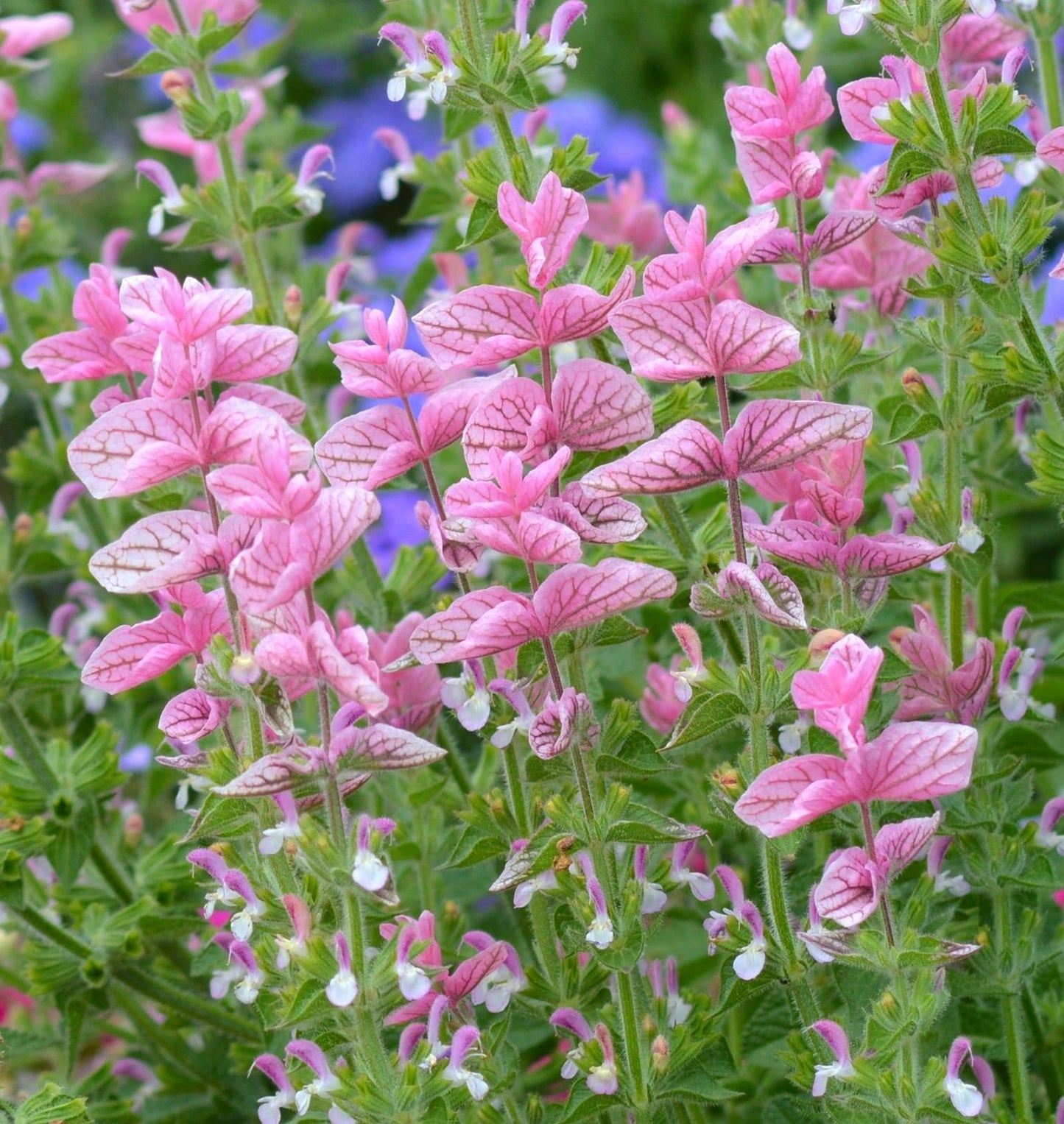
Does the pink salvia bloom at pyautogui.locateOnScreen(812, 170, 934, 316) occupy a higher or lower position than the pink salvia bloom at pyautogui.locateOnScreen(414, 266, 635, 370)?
lower

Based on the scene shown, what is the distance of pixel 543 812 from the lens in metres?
1.04

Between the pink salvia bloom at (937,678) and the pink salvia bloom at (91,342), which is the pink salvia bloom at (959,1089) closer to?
the pink salvia bloom at (937,678)

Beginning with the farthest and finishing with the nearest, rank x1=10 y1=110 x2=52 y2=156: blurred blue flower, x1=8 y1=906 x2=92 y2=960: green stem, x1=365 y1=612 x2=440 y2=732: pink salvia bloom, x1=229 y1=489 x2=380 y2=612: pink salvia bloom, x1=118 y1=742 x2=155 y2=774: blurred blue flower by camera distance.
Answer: x1=10 y1=110 x2=52 y2=156: blurred blue flower, x1=118 y1=742 x2=155 y2=774: blurred blue flower, x1=8 y1=906 x2=92 y2=960: green stem, x1=365 y1=612 x2=440 y2=732: pink salvia bloom, x1=229 y1=489 x2=380 y2=612: pink salvia bloom

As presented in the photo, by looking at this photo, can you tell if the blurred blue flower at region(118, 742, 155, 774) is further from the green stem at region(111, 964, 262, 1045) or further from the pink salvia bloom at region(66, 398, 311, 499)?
the pink salvia bloom at region(66, 398, 311, 499)

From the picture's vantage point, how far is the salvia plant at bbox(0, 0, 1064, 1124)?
0.89 meters

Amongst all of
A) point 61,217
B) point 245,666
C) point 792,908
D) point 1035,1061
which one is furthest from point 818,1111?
point 61,217

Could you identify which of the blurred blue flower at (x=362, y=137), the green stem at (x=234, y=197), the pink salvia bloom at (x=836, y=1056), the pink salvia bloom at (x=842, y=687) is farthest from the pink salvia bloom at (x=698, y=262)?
the blurred blue flower at (x=362, y=137)

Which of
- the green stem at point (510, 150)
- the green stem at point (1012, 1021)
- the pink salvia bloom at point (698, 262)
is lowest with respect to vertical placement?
the green stem at point (1012, 1021)

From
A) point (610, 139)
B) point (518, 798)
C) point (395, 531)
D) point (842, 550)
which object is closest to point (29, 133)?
point (610, 139)

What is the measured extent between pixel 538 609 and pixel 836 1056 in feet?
1.03

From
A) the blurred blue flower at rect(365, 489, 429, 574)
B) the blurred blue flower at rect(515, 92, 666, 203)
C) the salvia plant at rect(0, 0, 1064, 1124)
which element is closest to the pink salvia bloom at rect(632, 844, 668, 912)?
the salvia plant at rect(0, 0, 1064, 1124)

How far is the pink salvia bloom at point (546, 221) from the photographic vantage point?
3.01 feet

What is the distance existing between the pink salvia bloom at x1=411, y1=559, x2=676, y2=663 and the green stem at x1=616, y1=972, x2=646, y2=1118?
0.23 metres

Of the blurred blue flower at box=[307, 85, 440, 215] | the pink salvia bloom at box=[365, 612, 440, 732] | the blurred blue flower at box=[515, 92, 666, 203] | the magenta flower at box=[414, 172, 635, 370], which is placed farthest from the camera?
the blurred blue flower at box=[307, 85, 440, 215]
